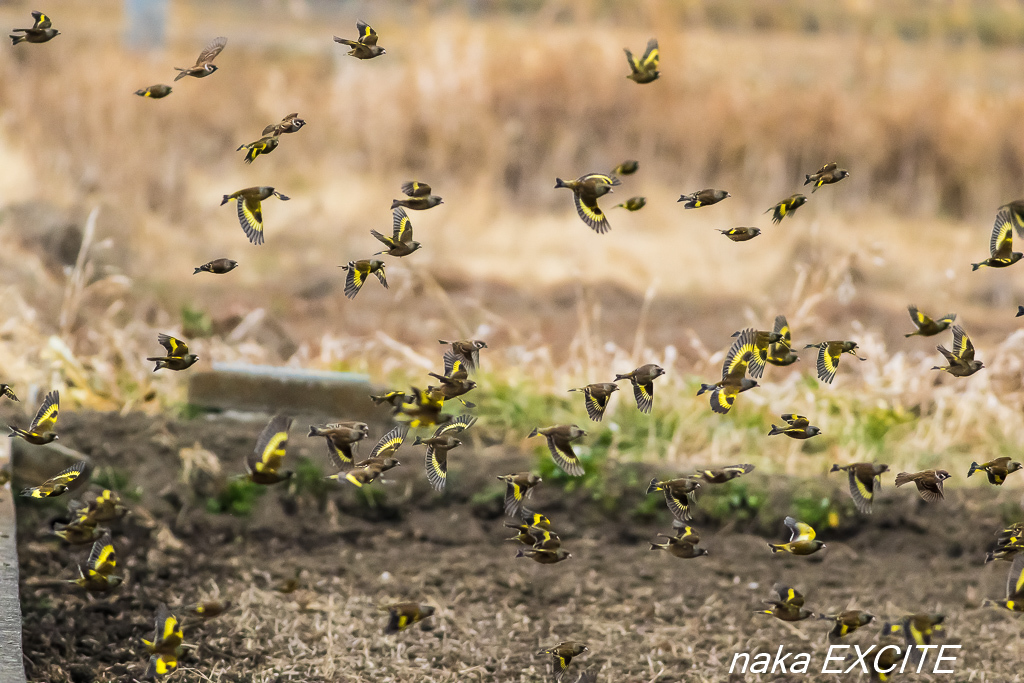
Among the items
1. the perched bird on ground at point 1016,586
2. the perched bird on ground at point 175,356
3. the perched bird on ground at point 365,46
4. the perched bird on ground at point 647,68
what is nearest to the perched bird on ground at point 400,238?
the perched bird on ground at point 365,46

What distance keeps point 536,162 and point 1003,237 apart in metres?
5.46

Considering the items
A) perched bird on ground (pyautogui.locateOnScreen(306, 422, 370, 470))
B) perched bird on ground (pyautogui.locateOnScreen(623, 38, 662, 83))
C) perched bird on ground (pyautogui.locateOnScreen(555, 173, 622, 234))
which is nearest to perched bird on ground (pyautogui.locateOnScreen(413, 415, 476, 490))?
perched bird on ground (pyautogui.locateOnScreen(306, 422, 370, 470))

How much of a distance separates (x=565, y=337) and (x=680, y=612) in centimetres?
366

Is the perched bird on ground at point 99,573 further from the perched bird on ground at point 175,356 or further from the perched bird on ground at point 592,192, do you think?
the perched bird on ground at point 592,192

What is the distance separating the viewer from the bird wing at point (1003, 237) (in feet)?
9.34

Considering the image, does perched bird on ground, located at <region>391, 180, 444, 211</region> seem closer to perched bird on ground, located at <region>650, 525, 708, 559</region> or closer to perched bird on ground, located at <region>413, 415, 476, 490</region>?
perched bird on ground, located at <region>413, 415, 476, 490</region>

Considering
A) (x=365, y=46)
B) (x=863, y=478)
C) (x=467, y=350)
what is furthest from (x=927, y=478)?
(x=365, y=46)

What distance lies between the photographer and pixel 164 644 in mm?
2648

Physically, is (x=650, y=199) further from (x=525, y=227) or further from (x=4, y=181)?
(x=4, y=181)

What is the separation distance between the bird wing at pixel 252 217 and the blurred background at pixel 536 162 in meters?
3.82

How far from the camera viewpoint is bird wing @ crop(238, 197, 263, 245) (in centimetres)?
298

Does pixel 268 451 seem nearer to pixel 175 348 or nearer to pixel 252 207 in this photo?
pixel 175 348

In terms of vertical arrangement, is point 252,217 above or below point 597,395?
above

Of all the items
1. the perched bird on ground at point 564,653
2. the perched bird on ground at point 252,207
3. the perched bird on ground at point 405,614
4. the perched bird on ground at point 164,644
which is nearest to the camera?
the perched bird on ground at point 164,644
